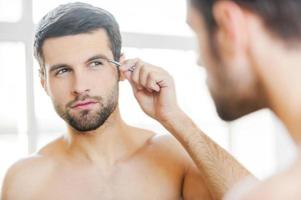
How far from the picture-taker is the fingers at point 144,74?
4.01ft

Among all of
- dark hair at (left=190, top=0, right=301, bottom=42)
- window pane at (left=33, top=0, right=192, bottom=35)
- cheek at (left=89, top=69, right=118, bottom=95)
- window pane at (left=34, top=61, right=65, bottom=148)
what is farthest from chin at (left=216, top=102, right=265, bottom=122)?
window pane at (left=33, top=0, right=192, bottom=35)

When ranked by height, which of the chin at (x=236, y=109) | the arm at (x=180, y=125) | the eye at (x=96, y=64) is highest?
the chin at (x=236, y=109)

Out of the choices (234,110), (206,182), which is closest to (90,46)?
(206,182)

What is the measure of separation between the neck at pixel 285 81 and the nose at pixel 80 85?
28.5 inches

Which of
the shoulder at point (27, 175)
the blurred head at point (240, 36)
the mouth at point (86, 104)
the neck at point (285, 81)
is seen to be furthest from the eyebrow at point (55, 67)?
the neck at point (285, 81)

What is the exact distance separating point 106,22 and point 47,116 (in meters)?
0.73

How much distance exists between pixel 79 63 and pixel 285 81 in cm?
76

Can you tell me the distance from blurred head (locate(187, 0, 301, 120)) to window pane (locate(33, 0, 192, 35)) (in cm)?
138

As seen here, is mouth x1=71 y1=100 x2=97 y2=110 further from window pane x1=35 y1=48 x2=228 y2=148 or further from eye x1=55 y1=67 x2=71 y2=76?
window pane x1=35 y1=48 x2=228 y2=148

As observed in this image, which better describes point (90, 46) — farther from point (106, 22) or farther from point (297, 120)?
point (297, 120)

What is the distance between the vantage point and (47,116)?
1969 millimetres

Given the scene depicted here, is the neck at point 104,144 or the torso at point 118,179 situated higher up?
the neck at point 104,144

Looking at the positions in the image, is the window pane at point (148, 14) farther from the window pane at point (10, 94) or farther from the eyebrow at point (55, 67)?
the eyebrow at point (55, 67)

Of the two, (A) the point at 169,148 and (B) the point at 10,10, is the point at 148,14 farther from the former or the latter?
(A) the point at 169,148
